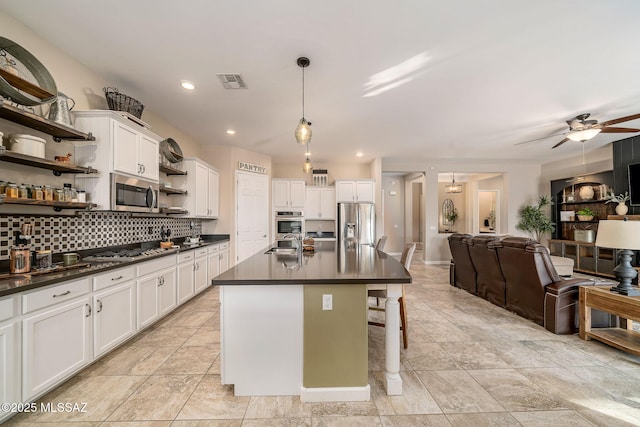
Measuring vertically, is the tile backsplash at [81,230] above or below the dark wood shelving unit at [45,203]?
below

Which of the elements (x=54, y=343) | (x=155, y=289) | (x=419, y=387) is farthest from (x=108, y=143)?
(x=419, y=387)

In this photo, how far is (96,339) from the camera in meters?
2.14

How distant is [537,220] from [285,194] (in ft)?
22.2

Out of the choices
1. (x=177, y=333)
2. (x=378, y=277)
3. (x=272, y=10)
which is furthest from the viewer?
(x=177, y=333)

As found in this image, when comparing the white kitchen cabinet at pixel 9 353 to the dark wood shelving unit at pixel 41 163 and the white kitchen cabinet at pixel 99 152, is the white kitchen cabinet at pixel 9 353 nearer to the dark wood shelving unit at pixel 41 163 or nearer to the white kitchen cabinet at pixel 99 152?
the dark wood shelving unit at pixel 41 163

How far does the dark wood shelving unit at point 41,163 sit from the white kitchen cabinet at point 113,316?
1.13m

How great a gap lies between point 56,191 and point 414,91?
3.83 m

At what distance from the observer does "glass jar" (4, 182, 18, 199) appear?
6.04ft

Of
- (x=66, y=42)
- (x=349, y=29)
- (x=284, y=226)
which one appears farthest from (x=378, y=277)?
(x=284, y=226)

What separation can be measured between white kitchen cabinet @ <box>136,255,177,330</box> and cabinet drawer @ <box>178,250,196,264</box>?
0.14m

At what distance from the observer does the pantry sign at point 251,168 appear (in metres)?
5.63

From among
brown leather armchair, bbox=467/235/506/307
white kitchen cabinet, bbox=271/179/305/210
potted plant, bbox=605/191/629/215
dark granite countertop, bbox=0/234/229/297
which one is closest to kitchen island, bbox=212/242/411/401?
dark granite countertop, bbox=0/234/229/297

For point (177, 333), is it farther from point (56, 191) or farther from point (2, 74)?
point (2, 74)

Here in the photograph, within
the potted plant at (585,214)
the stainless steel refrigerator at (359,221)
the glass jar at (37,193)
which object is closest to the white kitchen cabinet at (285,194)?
the stainless steel refrigerator at (359,221)
